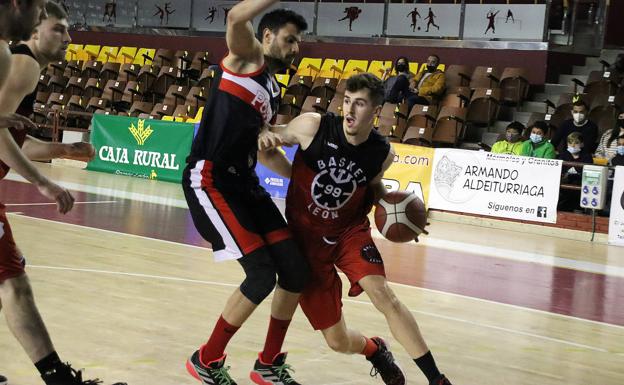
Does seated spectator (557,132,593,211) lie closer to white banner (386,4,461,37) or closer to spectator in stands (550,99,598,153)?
spectator in stands (550,99,598,153)

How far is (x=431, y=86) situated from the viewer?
1736cm

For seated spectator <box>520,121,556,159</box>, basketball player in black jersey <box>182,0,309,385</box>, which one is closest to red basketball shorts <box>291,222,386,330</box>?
basketball player in black jersey <box>182,0,309,385</box>

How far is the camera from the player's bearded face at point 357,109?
464cm

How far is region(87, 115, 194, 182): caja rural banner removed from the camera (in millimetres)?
17547

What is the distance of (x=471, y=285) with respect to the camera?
8.73 meters

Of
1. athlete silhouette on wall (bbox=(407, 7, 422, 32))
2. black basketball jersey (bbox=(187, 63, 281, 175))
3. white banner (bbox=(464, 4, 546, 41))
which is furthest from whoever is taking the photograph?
athlete silhouette on wall (bbox=(407, 7, 422, 32))

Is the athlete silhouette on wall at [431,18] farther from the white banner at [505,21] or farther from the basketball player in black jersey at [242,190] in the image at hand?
the basketball player in black jersey at [242,190]

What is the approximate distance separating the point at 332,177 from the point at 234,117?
0.59 metres

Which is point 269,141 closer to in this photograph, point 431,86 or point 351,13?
point 431,86

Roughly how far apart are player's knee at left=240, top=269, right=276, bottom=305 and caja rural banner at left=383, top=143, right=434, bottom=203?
10386mm

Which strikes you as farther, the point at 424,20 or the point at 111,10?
the point at 111,10

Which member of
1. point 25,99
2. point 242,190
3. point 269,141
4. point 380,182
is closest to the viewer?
point 25,99

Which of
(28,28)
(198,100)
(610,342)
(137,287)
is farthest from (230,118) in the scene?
(198,100)

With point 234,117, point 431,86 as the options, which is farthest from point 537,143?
point 234,117
